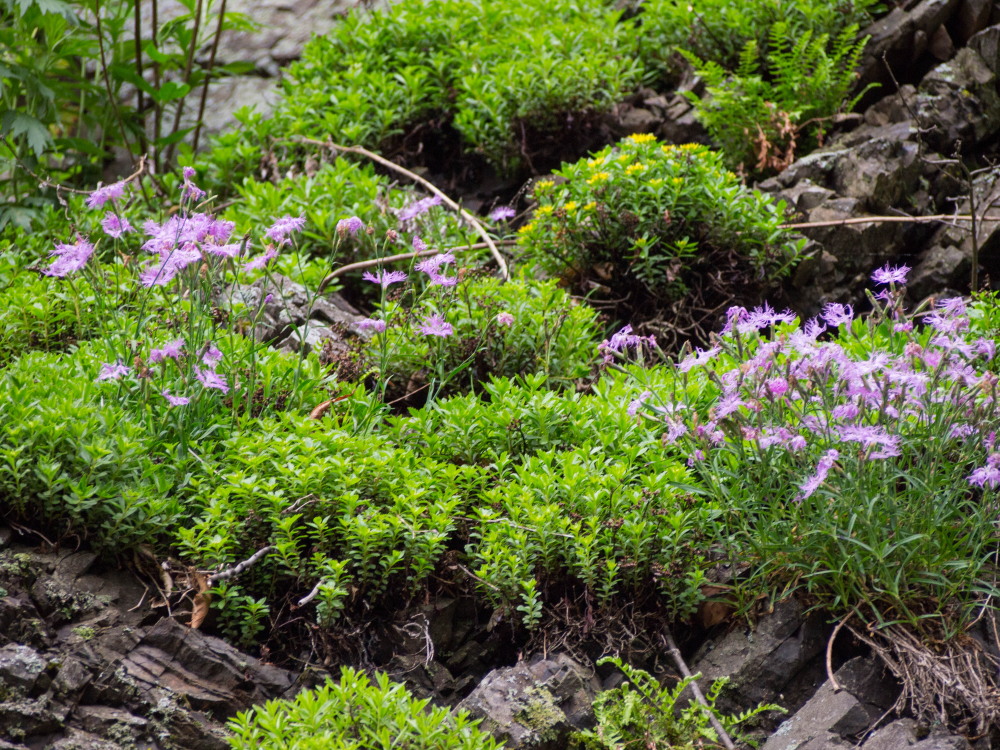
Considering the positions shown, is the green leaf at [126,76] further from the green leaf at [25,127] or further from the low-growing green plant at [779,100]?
the low-growing green plant at [779,100]

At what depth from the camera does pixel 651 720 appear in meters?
2.54

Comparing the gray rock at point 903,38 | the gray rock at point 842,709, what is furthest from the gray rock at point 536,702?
the gray rock at point 903,38

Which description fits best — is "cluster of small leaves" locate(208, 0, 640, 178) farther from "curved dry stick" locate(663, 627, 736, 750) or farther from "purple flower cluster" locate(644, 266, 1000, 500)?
"curved dry stick" locate(663, 627, 736, 750)

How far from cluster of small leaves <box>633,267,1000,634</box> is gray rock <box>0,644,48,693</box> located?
194 cm

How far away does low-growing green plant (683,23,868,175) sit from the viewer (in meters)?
5.46

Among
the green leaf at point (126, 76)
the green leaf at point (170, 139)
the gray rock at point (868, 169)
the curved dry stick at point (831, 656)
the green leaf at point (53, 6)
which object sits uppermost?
the green leaf at point (53, 6)

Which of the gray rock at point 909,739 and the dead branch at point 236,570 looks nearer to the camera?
the gray rock at point 909,739

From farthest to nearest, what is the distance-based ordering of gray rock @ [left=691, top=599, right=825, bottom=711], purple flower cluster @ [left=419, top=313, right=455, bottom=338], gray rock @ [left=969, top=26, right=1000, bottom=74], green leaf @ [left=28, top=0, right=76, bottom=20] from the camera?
gray rock @ [left=969, top=26, right=1000, bottom=74], green leaf @ [left=28, top=0, right=76, bottom=20], purple flower cluster @ [left=419, top=313, right=455, bottom=338], gray rock @ [left=691, top=599, right=825, bottom=711]

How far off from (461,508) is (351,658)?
0.64 metres

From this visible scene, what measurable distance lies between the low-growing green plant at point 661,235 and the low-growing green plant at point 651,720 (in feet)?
7.69

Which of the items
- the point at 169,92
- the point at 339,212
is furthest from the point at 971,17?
the point at 169,92

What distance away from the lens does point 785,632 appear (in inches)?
109

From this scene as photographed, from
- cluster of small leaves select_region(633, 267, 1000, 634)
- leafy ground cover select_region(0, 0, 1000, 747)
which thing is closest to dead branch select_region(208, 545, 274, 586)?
leafy ground cover select_region(0, 0, 1000, 747)

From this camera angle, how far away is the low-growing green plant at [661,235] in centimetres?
462
